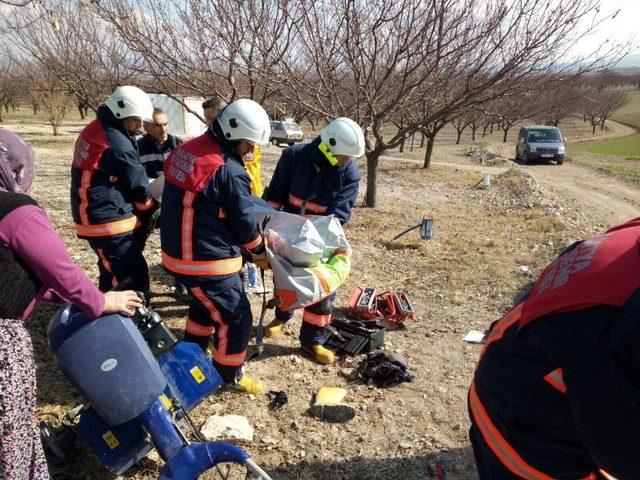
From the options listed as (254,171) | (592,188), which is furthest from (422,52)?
(592,188)

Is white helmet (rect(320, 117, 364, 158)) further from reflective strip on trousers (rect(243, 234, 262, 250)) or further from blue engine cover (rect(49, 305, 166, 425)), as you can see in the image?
blue engine cover (rect(49, 305, 166, 425))

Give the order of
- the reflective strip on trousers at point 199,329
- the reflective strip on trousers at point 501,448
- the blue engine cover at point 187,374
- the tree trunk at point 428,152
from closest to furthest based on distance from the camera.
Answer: the reflective strip on trousers at point 501,448
the blue engine cover at point 187,374
the reflective strip on trousers at point 199,329
the tree trunk at point 428,152

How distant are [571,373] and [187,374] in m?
1.70

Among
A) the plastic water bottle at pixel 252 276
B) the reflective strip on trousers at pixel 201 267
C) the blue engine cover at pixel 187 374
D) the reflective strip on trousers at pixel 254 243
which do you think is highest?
the reflective strip on trousers at pixel 254 243

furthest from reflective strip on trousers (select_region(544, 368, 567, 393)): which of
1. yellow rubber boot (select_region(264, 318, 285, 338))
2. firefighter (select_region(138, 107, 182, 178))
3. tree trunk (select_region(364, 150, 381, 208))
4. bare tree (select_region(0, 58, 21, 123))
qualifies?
bare tree (select_region(0, 58, 21, 123))

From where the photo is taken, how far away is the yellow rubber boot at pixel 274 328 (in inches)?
154

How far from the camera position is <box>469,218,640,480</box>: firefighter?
961 millimetres

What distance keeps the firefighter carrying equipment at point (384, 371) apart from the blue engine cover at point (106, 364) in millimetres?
1869

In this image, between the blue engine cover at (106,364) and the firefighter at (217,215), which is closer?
the blue engine cover at (106,364)

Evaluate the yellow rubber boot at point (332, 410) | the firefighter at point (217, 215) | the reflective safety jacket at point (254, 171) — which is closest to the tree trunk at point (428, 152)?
the reflective safety jacket at point (254, 171)

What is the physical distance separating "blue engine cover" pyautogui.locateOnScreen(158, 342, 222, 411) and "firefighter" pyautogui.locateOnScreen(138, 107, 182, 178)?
2681 millimetres

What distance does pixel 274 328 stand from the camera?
3.93 metres

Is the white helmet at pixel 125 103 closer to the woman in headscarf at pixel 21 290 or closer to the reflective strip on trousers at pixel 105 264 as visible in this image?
the reflective strip on trousers at pixel 105 264

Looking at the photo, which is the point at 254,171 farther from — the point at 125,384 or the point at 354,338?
the point at 125,384
